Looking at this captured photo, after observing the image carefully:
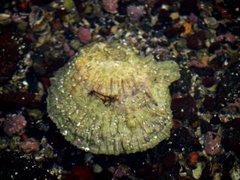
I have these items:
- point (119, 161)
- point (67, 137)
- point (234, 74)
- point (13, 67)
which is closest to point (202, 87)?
point (234, 74)

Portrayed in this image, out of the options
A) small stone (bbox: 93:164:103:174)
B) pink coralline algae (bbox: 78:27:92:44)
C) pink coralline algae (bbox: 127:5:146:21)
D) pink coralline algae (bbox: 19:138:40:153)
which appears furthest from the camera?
pink coralline algae (bbox: 127:5:146:21)

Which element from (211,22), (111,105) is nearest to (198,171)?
(111,105)

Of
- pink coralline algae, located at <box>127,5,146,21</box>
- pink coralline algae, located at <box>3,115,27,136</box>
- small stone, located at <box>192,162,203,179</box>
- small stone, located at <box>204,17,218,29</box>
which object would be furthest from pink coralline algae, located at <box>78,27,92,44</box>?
small stone, located at <box>192,162,203,179</box>

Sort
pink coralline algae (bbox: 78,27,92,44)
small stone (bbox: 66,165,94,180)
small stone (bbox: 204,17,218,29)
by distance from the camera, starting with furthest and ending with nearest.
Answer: small stone (bbox: 204,17,218,29) → pink coralline algae (bbox: 78,27,92,44) → small stone (bbox: 66,165,94,180)

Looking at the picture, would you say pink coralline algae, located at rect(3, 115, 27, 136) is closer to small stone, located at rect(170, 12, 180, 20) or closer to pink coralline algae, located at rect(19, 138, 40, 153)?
pink coralline algae, located at rect(19, 138, 40, 153)

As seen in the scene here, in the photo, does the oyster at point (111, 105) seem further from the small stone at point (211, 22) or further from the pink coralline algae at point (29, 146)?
the small stone at point (211, 22)

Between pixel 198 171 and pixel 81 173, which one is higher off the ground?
pixel 81 173

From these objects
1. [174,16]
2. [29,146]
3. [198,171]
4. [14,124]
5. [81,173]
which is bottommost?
[198,171]

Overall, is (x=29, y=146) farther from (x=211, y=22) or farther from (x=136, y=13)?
(x=211, y=22)
